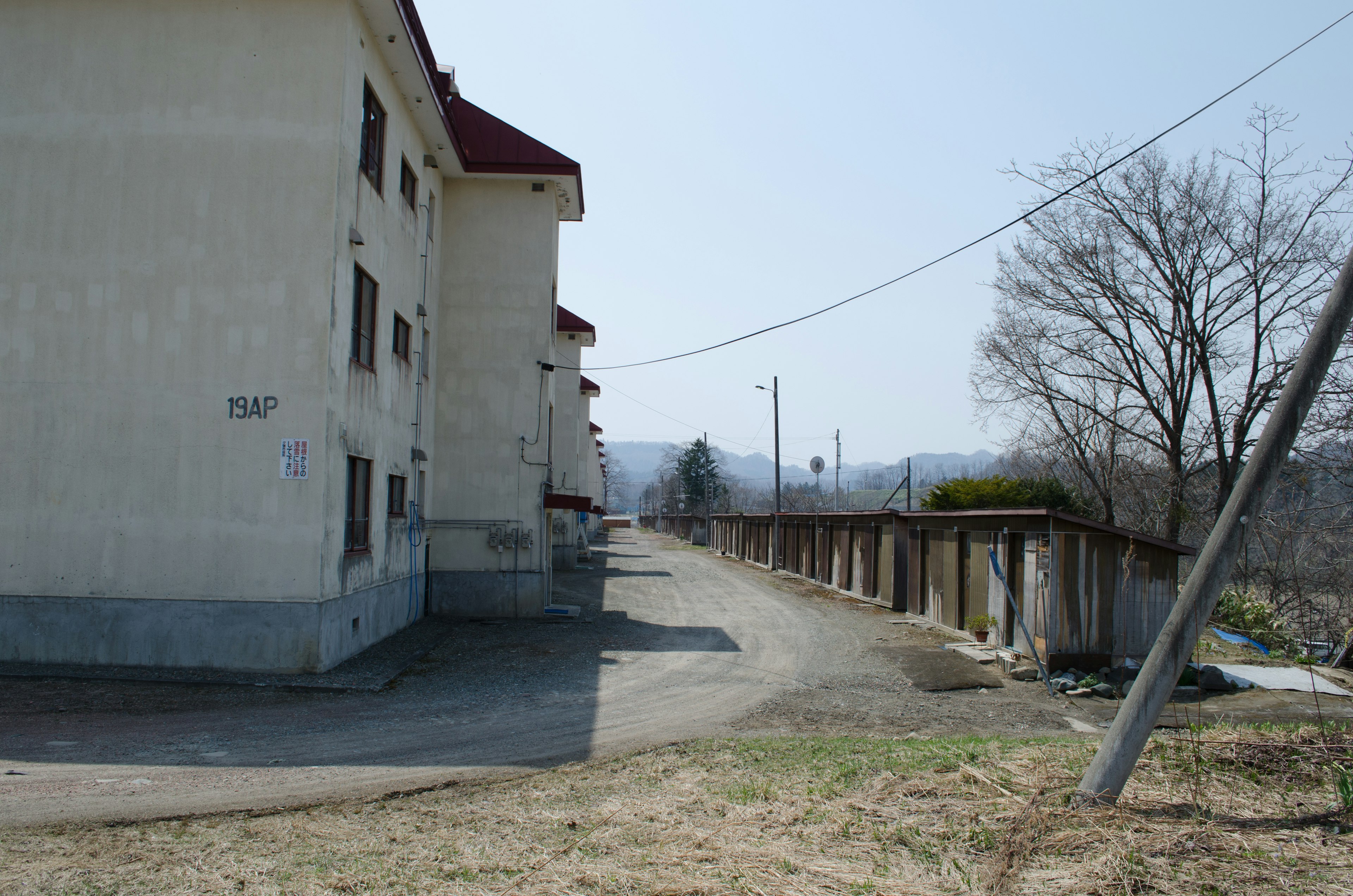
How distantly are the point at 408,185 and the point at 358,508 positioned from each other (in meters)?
6.73

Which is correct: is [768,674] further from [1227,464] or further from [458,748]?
[1227,464]

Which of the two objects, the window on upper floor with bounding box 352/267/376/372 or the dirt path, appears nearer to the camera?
the dirt path

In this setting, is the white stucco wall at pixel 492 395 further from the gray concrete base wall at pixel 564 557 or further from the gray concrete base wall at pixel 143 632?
the gray concrete base wall at pixel 564 557

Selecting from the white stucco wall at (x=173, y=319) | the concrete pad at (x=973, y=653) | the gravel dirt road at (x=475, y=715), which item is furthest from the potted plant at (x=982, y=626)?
the white stucco wall at (x=173, y=319)

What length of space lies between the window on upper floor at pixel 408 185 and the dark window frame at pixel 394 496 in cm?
524

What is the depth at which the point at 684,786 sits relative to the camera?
6.76 m

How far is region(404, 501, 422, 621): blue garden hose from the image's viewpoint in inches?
661

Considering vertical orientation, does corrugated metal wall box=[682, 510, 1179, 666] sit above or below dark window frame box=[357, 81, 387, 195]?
below

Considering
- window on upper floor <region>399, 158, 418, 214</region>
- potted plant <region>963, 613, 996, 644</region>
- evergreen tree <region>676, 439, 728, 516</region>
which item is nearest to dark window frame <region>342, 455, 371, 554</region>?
window on upper floor <region>399, 158, 418, 214</region>

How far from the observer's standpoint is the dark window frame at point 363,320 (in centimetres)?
1316

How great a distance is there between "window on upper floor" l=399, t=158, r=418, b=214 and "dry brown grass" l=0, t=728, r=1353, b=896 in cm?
1224

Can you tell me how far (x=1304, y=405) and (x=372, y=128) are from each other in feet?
44.0

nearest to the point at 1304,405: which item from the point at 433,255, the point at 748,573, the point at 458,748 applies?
the point at 458,748

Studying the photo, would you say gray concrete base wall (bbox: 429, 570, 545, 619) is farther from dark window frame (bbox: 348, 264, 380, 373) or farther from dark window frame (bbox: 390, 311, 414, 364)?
dark window frame (bbox: 348, 264, 380, 373)
